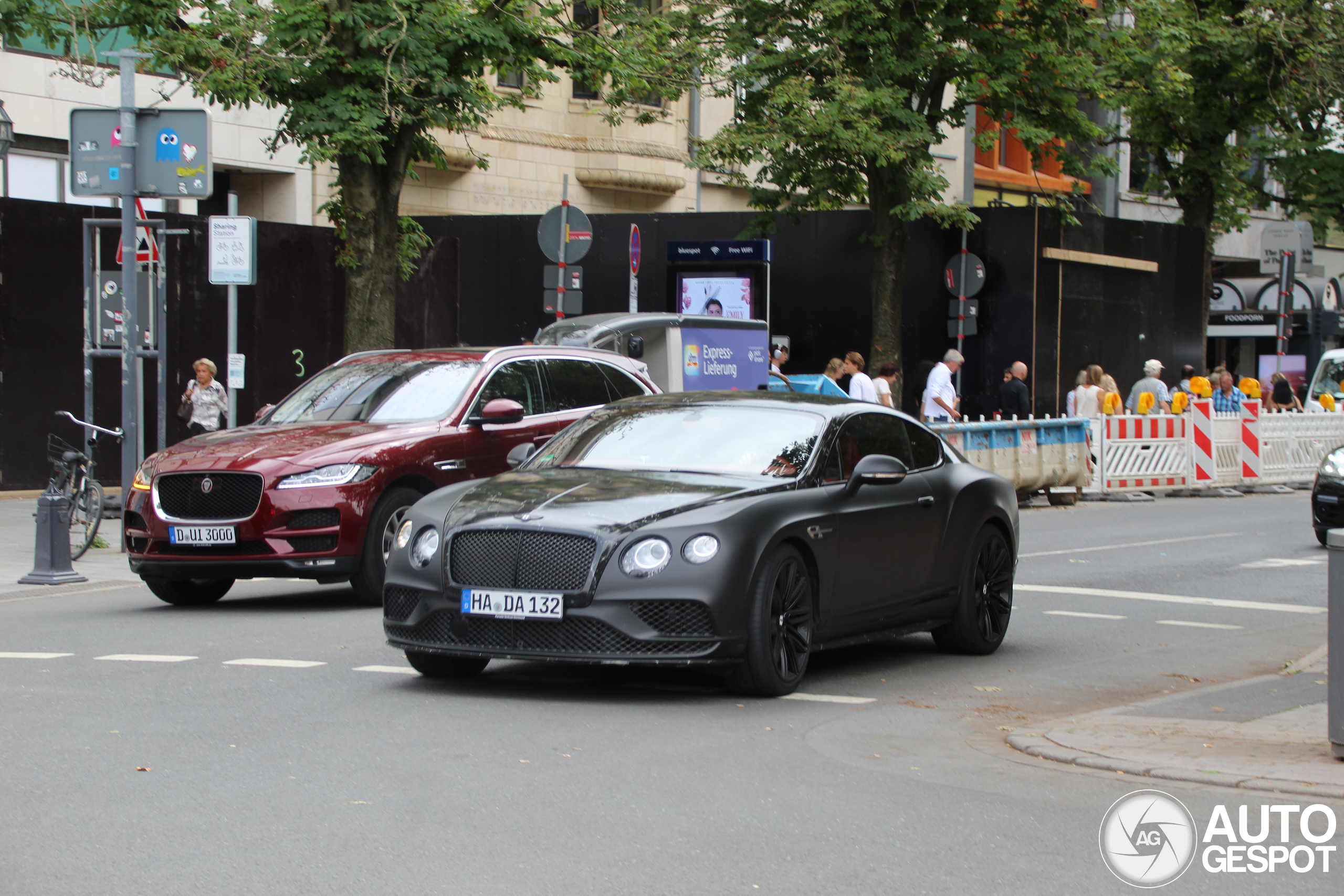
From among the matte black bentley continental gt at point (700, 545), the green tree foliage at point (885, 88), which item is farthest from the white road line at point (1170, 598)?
the green tree foliage at point (885, 88)

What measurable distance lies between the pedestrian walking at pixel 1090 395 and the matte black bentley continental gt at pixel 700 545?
53.9ft

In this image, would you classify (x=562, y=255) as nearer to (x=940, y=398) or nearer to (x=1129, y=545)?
(x=940, y=398)

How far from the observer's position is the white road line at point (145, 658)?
30.0ft

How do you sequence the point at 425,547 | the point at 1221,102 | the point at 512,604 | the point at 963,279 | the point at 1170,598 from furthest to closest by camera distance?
the point at 1221,102
the point at 963,279
the point at 1170,598
the point at 425,547
the point at 512,604

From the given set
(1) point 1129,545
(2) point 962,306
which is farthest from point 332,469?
(2) point 962,306

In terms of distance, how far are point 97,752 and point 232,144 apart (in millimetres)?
22953

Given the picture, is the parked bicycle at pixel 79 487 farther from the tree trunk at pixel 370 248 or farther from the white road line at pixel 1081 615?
the white road line at pixel 1081 615

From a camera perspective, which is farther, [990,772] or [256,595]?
[256,595]

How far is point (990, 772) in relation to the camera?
6543 mm

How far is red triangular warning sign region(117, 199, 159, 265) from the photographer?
17203 millimetres

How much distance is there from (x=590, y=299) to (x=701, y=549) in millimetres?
25940

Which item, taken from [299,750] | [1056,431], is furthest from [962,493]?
[1056,431]

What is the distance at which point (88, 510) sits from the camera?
49.7ft

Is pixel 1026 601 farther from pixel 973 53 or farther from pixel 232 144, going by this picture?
pixel 232 144
